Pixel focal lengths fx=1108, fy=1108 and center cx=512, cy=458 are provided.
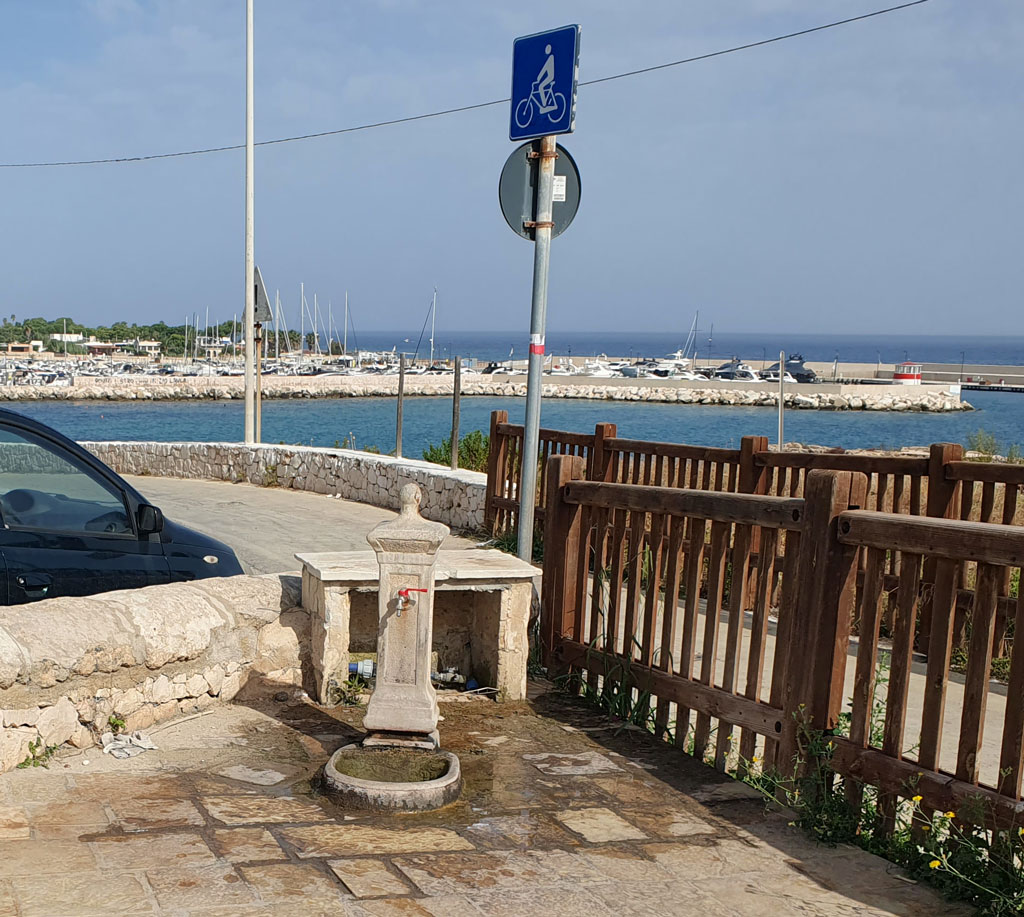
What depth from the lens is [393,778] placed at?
4840 mm

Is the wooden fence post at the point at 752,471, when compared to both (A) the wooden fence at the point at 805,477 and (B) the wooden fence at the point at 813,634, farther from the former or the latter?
(B) the wooden fence at the point at 813,634

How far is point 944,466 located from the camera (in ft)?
26.1

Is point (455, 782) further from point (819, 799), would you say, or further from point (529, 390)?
point (529, 390)

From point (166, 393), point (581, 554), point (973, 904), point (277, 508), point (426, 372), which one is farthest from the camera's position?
point (426, 372)

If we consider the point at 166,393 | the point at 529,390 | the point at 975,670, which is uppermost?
the point at 529,390

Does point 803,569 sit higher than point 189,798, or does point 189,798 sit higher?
point 803,569

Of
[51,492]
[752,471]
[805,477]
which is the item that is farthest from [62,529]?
[752,471]

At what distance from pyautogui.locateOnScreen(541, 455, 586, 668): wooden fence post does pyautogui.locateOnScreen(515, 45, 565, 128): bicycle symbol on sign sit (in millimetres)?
2125

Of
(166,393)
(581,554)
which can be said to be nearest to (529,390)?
(581,554)

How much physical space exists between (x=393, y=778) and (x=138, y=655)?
4.93 feet

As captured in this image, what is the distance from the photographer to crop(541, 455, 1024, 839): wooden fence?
4051mm

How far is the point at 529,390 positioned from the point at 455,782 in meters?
3.07

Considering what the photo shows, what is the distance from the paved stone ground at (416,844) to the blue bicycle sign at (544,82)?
3.76 metres

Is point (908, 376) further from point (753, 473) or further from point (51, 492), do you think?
point (51, 492)
